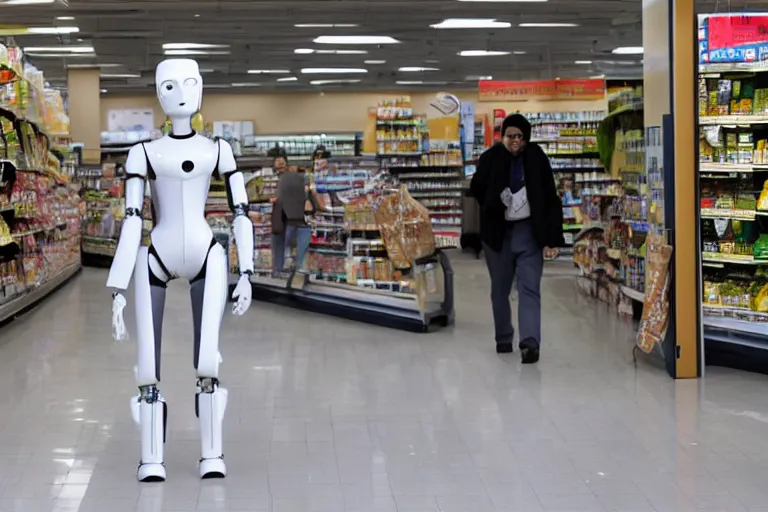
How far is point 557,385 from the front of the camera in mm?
6445

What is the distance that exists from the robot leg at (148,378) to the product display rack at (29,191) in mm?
4781

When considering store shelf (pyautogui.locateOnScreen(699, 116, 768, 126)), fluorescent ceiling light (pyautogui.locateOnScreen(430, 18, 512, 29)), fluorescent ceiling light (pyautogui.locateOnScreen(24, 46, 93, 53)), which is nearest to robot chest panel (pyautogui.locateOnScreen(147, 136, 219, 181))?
store shelf (pyautogui.locateOnScreen(699, 116, 768, 126))

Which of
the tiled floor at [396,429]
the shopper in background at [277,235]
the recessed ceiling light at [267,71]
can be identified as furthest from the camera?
the recessed ceiling light at [267,71]

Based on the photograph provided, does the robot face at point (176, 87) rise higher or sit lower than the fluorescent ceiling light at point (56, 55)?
lower

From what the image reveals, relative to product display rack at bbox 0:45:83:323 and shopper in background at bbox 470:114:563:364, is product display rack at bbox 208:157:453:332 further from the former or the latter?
product display rack at bbox 0:45:83:323

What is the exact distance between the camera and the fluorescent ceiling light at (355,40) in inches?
718

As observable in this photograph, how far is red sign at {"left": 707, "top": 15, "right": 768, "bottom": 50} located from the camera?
6449 mm

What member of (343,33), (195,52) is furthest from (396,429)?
(195,52)

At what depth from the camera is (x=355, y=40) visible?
61.0 feet

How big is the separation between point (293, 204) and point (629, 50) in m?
10.7

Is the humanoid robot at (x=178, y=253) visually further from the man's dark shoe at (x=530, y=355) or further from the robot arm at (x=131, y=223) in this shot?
the man's dark shoe at (x=530, y=355)

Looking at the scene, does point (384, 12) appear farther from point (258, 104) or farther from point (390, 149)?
point (258, 104)

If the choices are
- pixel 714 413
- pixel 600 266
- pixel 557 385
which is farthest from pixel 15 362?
pixel 600 266

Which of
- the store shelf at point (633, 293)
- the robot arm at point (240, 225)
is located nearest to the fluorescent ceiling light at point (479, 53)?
the store shelf at point (633, 293)
